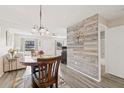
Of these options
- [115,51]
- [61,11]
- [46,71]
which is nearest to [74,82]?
[46,71]

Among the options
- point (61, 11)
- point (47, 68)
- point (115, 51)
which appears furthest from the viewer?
point (115, 51)

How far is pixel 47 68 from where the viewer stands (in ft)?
6.77

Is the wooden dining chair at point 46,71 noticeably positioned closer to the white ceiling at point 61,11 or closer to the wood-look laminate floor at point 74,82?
the wood-look laminate floor at point 74,82

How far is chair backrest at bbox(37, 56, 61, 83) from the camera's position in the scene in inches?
77.6

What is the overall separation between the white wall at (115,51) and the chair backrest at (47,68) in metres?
2.62

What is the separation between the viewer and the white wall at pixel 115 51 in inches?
150

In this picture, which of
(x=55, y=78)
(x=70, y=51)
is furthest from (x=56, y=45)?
(x=55, y=78)

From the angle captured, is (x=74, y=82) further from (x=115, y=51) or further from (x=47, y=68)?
(x=115, y=51)

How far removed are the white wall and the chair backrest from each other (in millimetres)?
2615

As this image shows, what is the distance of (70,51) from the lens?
219 inches

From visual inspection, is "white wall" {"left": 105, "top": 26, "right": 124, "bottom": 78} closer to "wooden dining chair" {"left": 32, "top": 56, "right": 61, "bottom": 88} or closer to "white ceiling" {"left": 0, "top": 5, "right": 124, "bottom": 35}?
"white ceiling" {"left": 0, "top": 5, "right": 124, "bottom": 35}

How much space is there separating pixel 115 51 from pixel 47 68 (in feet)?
9.49

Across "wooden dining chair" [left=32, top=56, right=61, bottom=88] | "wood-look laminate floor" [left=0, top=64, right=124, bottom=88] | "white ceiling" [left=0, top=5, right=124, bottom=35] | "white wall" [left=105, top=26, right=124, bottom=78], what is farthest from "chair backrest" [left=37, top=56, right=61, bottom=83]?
"white wall" [left=105, top=26, right=124, bottom=78]
